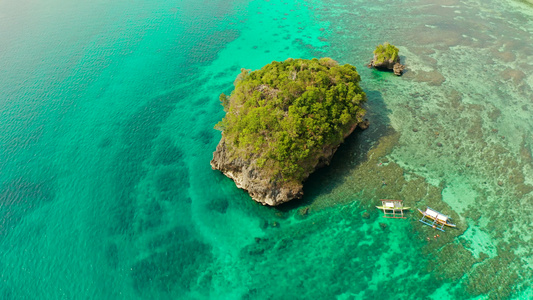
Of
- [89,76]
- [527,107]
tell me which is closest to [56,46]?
[89,76]

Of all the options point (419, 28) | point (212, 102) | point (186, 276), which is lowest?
point (186, 276)

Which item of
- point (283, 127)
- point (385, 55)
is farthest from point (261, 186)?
point (385, 55)

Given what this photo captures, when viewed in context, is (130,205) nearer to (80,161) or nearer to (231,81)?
(80,161)

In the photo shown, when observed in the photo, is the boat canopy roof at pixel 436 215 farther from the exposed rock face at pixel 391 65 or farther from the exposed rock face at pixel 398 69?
the exposed rock face at pixel 391 65

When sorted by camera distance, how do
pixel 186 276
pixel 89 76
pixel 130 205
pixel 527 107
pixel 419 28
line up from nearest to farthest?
pixel 186 276 → pixel 130 205 → pixel 527 107 → pixel 89 76 → pixel 419 28

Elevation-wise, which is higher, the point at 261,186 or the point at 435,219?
the point at 261,186

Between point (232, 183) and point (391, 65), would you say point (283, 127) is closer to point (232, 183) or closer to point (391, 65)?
point (232, 183)

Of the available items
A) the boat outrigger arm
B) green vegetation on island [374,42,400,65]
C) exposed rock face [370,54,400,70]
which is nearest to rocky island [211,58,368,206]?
the boat outrigger arm

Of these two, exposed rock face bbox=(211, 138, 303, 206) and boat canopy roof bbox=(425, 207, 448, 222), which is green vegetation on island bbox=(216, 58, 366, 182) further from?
boat canopy roof bbox=(425, 207, 448, 222)
